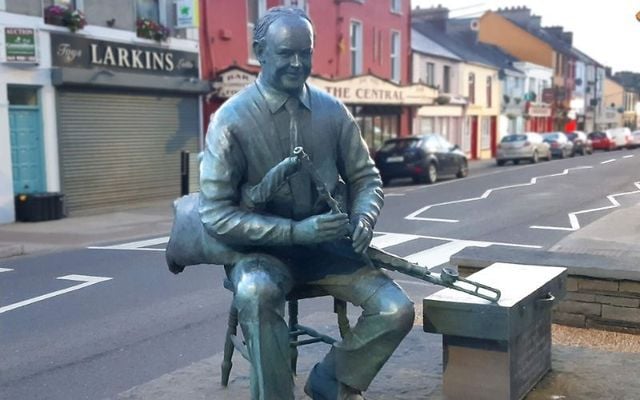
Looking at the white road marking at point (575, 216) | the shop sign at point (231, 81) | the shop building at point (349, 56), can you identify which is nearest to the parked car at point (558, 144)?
the shop building at point (349, 56)

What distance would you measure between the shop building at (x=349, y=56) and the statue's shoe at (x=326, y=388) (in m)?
15.7

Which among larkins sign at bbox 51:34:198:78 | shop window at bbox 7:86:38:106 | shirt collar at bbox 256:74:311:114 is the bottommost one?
shirt collar at bbox 256:74:311:114

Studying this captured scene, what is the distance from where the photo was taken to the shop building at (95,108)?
14289 millimetres

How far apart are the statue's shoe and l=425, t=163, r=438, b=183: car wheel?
18.3 meters

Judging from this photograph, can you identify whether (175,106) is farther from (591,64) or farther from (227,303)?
(591,64)

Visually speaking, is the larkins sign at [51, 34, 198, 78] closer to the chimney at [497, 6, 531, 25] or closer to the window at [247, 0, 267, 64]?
the window at [247, 0, 267, 64]

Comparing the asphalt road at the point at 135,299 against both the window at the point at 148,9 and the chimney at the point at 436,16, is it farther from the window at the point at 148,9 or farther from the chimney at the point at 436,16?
the chimney at the point at 436,16

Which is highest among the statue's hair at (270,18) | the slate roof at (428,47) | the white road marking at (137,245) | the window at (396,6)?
the window at (396,6)

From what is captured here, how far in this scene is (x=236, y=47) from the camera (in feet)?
67.4

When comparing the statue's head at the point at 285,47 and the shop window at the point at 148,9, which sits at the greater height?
the shop window at the point at 148,9

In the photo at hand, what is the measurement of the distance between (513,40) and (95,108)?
137 ft

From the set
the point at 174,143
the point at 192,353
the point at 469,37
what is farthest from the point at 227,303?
the point at 469,37

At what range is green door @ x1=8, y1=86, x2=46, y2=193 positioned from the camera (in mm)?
14445

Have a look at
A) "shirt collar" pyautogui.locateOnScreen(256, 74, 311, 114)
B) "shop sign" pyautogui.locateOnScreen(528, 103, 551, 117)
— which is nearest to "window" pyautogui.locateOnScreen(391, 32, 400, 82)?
"shop sign" pyautogui.locateOnScreen(528, 103, 551, 117)
